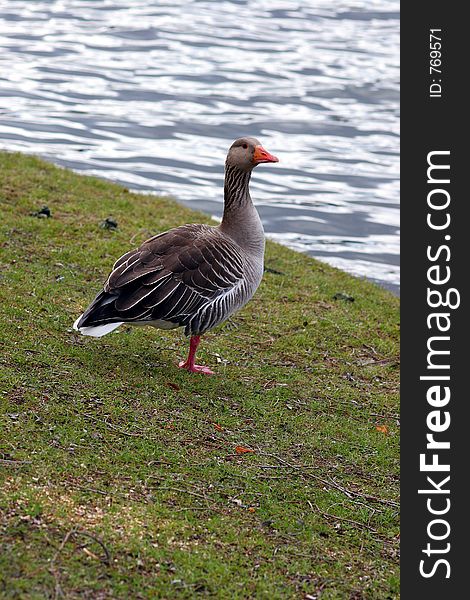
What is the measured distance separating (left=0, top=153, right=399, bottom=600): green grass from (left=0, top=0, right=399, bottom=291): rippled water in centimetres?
527

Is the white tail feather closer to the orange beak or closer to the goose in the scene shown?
the goose

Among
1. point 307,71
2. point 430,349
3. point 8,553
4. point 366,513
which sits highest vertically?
point 307,71

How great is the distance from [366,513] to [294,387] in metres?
2.15

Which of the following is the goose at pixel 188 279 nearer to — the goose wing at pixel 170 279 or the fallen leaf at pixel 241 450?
the goose wing at pixel 170 279

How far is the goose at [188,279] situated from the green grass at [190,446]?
420 mm

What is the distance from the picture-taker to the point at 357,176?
19.0 metres

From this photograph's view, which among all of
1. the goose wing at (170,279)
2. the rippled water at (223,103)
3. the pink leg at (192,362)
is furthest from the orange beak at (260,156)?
the rippled water at (223,103)

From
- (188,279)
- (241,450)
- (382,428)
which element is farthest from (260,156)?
(241,450)

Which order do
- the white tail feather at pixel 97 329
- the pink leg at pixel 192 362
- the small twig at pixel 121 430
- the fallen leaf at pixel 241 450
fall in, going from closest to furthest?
the small twig at pixel 121 430, the fallen leaf at pixel 241 450, the white tail feather at pixel 97 329, the pink leg at pixel 192 362

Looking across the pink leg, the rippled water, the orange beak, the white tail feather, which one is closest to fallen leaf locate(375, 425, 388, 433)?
the pink leg

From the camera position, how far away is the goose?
24.0ft

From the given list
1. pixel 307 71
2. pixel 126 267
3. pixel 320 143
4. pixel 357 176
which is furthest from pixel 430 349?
→ pixel 307 71

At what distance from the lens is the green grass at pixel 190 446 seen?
4969 millimetres

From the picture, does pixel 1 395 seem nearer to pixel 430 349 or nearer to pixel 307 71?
pixel 430 349
